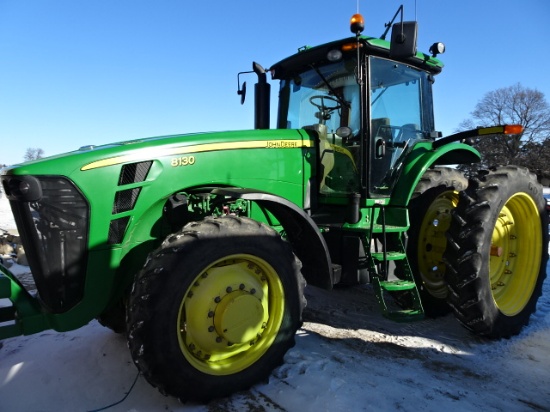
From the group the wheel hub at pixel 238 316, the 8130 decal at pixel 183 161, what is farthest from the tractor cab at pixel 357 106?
the wheel hub at pixel 238 316

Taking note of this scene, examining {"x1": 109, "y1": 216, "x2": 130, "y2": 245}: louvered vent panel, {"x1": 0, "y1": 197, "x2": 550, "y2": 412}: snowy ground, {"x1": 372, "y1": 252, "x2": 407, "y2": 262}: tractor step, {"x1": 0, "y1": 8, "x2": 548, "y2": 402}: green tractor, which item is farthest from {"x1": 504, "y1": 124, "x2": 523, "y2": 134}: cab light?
{"x1": 109, "y1": 216, "x2": 130, "y2": 245}: louvered vent panel

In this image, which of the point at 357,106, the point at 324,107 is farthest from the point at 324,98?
the point at 357,106

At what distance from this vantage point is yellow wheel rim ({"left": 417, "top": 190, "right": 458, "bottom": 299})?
4.05 metres

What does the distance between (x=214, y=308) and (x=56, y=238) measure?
1.03 m

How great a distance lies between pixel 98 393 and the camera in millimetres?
2592

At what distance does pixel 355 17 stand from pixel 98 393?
3428 mm

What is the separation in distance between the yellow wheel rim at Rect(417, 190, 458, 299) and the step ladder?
0.45 meters

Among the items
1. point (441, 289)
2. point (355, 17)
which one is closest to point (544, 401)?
point (441, 289)

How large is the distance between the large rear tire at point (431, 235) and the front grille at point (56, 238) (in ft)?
9.76

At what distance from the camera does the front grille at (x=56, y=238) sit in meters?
2.32

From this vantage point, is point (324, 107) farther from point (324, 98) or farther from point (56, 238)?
point (56, 238)

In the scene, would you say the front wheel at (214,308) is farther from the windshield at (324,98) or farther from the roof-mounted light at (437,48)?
the roof-mounted light at (437,48)

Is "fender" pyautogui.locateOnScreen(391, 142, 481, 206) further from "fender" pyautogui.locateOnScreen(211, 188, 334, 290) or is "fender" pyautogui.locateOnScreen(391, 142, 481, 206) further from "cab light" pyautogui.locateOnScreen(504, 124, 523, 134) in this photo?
"fender" pyautogui.locateOnScreen(211, 188, 334, 290)

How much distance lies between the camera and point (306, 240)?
3.25 meters
